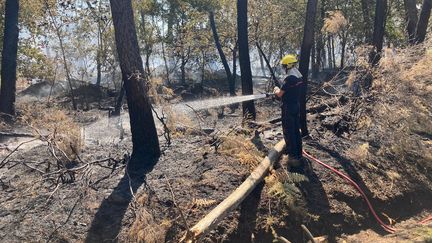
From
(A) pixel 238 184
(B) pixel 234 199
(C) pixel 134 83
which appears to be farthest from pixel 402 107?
(C) pixel 134 83

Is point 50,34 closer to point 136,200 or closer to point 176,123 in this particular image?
point 176,123

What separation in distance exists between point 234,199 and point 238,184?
2.62 ft

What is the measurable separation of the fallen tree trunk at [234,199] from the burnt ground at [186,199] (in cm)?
23

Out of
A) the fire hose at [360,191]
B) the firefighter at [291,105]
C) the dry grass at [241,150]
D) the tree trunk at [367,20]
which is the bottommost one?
the fire hose at [360,191]

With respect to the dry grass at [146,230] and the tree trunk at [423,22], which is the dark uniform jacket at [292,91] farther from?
the tree trunk at [423,22]

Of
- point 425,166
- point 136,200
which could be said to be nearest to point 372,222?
point 425,166

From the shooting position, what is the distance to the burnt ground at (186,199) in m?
5.72

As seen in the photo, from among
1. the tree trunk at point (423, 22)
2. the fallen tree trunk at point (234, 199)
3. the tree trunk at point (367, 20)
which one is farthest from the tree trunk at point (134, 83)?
the tree trunk at point (367, 20)

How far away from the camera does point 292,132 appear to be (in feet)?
23.8

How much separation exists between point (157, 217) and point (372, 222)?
334 centimetres

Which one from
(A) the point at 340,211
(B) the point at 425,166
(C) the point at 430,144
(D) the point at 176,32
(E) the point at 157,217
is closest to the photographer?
(E) the point at 157,217

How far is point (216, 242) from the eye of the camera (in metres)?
5.69

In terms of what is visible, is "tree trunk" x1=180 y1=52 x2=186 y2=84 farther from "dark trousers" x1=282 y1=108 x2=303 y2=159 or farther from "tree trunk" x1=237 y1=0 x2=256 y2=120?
"dark trousers" x1=282 y1=108 x2=303 y2=159

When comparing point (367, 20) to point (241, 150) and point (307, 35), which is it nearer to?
point (307, 35)
